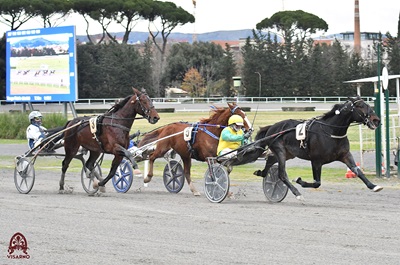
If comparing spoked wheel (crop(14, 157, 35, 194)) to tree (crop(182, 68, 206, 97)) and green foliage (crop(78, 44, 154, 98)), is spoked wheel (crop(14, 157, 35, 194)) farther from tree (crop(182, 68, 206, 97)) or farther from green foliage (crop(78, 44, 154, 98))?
tree (crop(182, 68, 206, 97))

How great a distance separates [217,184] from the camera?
489 inches

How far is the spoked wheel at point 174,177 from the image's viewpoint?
565 inches

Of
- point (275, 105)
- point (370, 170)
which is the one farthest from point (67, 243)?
point (275, 105)

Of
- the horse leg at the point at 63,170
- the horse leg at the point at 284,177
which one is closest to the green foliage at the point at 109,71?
the horse leg at the point at 63,170

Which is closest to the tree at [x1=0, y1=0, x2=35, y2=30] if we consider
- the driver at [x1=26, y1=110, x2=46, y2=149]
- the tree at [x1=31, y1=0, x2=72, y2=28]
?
the tree at [x1=31, y1=0, x2=72, y2=28]

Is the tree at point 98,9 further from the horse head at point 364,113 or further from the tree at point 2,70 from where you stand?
the horse head at point 364,113

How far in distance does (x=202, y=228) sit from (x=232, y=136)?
131 inches

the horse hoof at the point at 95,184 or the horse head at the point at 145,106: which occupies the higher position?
the horse head at the point at 145,106

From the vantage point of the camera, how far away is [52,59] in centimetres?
3127

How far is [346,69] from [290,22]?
21342 millimetres

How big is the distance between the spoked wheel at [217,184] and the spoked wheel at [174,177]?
180 cm

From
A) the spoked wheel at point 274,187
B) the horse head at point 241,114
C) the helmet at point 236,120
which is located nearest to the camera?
the spoked wheel at point 274,187

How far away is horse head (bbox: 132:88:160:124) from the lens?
13.4 metres

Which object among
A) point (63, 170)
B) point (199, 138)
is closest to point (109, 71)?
point (63, 170)
